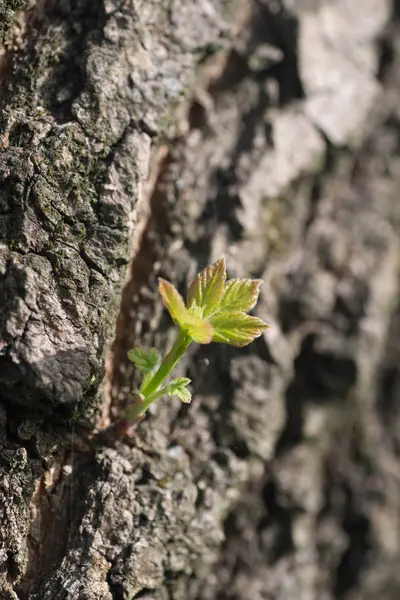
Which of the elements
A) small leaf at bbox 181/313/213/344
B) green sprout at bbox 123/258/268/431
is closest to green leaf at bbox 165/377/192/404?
green sprout at bbox 123/258/268/431

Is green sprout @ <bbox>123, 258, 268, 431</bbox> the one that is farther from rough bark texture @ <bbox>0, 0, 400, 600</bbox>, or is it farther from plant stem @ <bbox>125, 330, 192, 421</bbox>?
rough bark texture @ <bbox>0, 0, 400, 600</bbox>

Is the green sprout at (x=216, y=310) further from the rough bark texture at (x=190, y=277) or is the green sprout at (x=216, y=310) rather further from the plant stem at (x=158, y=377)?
the rough bark texture at (x=190, y=277)

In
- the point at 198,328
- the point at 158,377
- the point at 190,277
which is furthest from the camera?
the point at 190,277

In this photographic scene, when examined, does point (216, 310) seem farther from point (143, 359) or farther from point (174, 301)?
point (143, 359)

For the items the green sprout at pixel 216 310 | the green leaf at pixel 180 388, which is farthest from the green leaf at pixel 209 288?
the green leaf at pixel 180 388

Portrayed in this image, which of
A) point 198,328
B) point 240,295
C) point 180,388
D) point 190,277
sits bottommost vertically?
point 180,388

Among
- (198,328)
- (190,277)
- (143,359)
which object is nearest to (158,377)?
(143,359)
